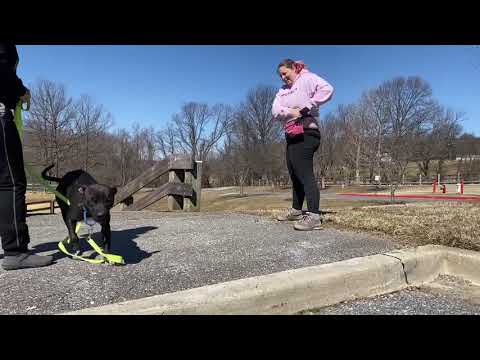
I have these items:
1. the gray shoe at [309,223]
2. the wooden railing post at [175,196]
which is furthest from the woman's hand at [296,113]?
the wooden railing post at [175,196]

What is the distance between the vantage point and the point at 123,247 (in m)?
2.79

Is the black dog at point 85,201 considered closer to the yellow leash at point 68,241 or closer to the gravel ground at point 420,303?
the yellow leash at point 68,241

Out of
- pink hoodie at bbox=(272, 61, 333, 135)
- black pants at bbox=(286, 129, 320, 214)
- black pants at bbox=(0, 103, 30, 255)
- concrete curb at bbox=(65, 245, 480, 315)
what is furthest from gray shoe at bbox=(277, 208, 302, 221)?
black pants at bbox=(0, 103, 30, 255)

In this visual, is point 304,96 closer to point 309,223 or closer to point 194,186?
point 309,223

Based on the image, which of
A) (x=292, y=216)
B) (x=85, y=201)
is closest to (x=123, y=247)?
(x=85, y=201)

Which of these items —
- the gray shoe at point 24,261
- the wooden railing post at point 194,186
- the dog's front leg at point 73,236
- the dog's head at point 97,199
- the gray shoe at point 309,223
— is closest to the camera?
the gray shoe at point 24,261

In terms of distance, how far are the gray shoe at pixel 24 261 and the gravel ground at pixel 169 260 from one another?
53 mm

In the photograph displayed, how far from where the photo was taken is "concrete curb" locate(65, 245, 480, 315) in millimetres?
1396

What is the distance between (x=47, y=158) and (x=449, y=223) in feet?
118


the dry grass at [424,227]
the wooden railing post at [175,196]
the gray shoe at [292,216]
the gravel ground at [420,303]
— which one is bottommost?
the gravel ground at [420,303]

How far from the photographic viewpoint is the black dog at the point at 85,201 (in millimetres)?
2361

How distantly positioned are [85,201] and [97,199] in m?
0.11
